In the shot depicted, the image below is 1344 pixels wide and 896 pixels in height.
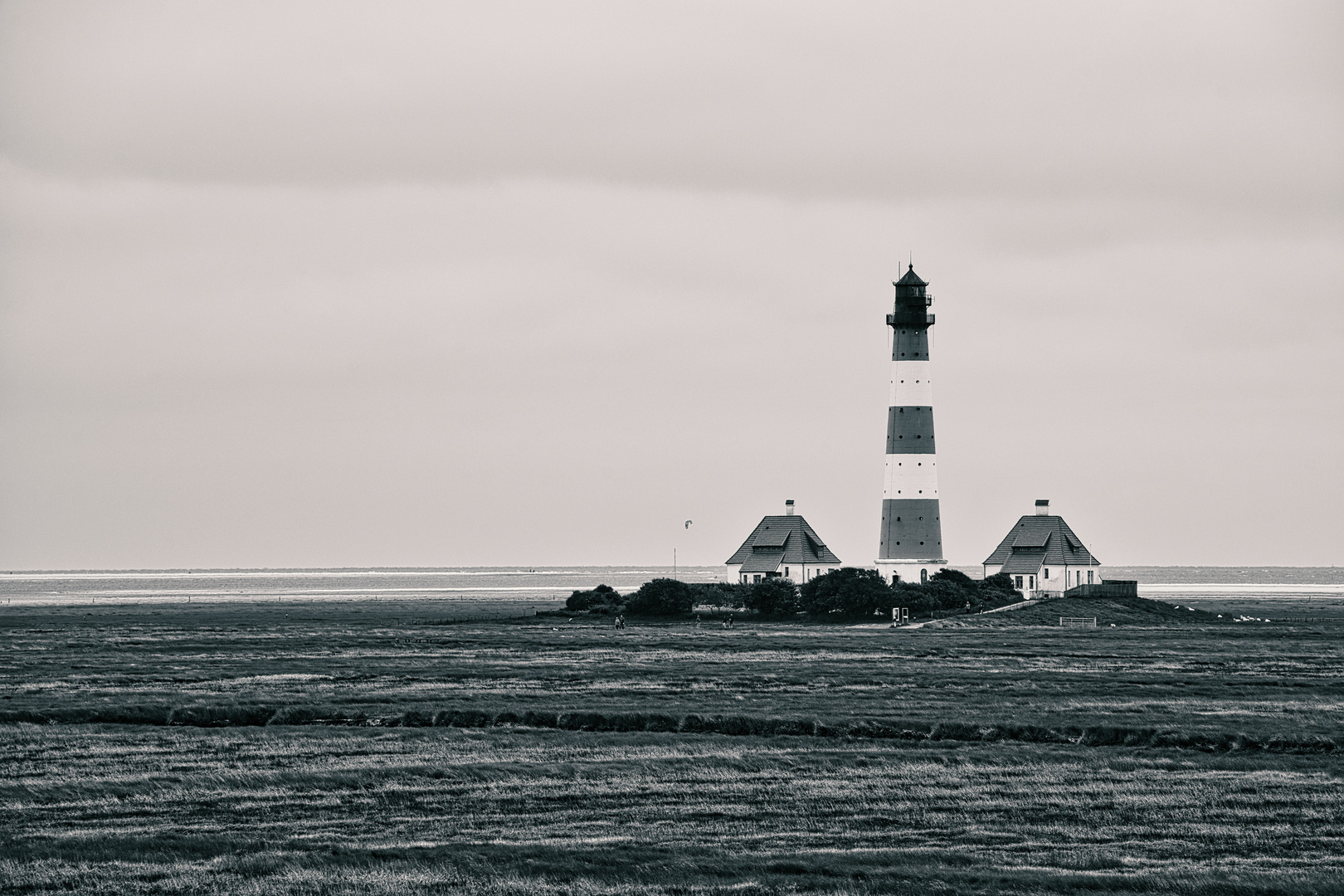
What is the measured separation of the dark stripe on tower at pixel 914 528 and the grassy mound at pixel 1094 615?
6210 millimetres

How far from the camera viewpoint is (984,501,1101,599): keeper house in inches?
3925

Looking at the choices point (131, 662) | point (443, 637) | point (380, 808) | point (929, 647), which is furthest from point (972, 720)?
point (443, 637)

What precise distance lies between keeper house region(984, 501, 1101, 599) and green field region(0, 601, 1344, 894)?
41.4m

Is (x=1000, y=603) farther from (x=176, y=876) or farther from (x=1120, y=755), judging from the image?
(x=176, y=876)

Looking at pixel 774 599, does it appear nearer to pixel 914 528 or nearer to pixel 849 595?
pixel 849 595

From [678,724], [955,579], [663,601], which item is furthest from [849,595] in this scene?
[678,724]

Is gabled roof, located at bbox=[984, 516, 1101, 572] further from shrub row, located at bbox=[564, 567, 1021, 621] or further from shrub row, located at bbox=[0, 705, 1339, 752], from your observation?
shrub row, located at bbox=[0, 705, 1339, 752]

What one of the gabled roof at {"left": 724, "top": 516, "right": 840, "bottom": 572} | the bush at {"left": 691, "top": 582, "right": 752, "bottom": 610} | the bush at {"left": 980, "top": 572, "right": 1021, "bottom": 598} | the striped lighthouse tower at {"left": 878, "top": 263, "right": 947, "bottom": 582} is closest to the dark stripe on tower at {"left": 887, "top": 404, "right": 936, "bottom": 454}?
the striped lighthouse tower at {"left": 878, "top": 263, "right": 947, "bottom": 582}

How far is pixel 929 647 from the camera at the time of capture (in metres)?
64.6

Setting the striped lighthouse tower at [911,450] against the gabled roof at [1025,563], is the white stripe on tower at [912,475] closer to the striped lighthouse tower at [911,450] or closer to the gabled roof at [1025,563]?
the striped lighthouse tower at [911,450]

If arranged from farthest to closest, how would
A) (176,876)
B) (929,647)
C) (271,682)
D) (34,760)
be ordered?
(929,647) → (271,682) → (34,760) → (176,876)

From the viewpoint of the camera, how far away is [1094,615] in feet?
294

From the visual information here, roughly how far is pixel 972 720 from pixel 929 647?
87.7 feet

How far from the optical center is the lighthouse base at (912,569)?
92.9 meters
